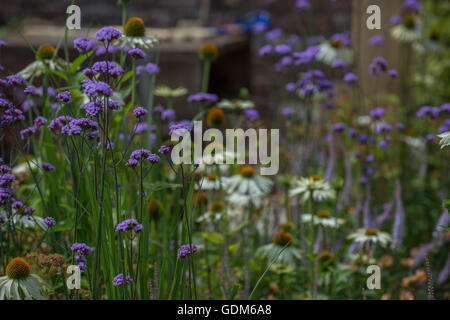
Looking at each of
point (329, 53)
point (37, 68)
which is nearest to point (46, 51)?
point (37, 68)

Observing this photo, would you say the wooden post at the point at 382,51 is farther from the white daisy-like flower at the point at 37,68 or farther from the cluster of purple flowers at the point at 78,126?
the cluster of purple flowers at the point at 78,126

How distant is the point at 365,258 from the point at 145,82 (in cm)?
258

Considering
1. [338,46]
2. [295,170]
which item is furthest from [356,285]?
[338,46]

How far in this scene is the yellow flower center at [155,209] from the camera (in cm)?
183

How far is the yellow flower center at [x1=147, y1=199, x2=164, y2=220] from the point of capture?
1.83 metres

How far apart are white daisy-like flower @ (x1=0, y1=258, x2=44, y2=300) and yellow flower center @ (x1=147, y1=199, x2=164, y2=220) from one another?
0.58 meters

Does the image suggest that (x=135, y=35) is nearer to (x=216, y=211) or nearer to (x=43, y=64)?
(x=43, y=64)

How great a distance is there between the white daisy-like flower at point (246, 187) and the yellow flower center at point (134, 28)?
700 millimetres

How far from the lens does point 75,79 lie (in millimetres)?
1701

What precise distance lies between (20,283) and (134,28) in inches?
30.8

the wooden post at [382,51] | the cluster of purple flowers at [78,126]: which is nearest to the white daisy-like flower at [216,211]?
the cluster of purple flowers at [78,126]

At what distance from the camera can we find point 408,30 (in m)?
3.57
